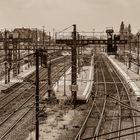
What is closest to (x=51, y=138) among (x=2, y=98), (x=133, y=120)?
(x=133, y=120)

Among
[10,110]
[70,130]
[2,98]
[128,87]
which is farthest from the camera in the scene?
[128,87]

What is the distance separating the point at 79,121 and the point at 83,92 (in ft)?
32.5

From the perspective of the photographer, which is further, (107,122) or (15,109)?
(15,109)

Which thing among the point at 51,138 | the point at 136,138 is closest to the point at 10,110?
the point at 51,138

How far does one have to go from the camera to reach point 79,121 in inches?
893

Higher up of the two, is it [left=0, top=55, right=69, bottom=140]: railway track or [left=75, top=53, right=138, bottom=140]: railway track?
[left=0, top=55, right=69, bottom=140]: railway track

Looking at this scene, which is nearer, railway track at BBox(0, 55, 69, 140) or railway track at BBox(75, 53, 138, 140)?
railway track at BBox(75, 53, 138, 140)

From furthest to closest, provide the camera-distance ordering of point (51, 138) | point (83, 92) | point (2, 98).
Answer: point (83, 92)
point (2, 98)
point (51, 138)

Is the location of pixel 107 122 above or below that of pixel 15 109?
below

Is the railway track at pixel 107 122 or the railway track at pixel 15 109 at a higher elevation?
the railway track at pixel 15 109

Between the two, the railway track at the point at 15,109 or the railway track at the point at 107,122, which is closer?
the railway track at the point at 107,122

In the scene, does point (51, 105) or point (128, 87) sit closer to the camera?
point (51, 105)

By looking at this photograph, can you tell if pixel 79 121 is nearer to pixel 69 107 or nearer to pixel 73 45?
pixel 69 107

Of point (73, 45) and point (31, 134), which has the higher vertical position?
point (73, 45)
